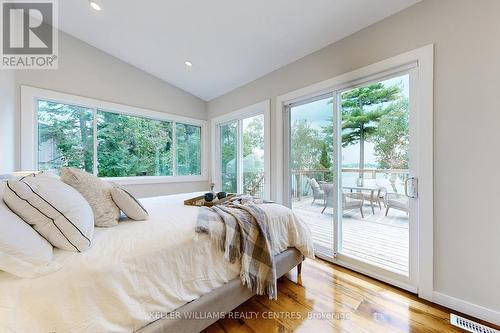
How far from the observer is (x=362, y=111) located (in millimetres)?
2381

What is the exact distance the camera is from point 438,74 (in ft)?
5.82

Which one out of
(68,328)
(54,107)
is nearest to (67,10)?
(54,107)

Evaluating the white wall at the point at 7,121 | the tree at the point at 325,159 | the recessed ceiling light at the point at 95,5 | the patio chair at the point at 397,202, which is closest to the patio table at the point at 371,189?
the patio chair at the point at 397,202

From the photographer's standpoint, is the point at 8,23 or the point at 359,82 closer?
the point at 359,82

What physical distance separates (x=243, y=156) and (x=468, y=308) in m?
3.25

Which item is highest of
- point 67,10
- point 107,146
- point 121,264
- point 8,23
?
point 67,10

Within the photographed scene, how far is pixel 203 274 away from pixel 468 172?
6.86ft

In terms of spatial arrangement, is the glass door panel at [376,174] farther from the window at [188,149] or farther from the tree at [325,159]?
the window at [188,149]

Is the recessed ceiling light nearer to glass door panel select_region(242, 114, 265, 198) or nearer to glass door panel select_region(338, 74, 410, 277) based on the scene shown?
glass door panel select_region(242, 114, 265, 198)

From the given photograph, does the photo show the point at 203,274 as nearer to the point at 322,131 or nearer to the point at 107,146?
the point at 322,131

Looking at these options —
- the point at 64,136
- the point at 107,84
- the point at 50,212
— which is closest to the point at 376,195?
the point at 50,212

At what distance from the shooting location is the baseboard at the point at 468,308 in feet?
5.07

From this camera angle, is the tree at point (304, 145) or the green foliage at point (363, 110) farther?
the tree at point (304, 145)

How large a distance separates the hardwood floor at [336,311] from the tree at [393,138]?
1192 millimetres
